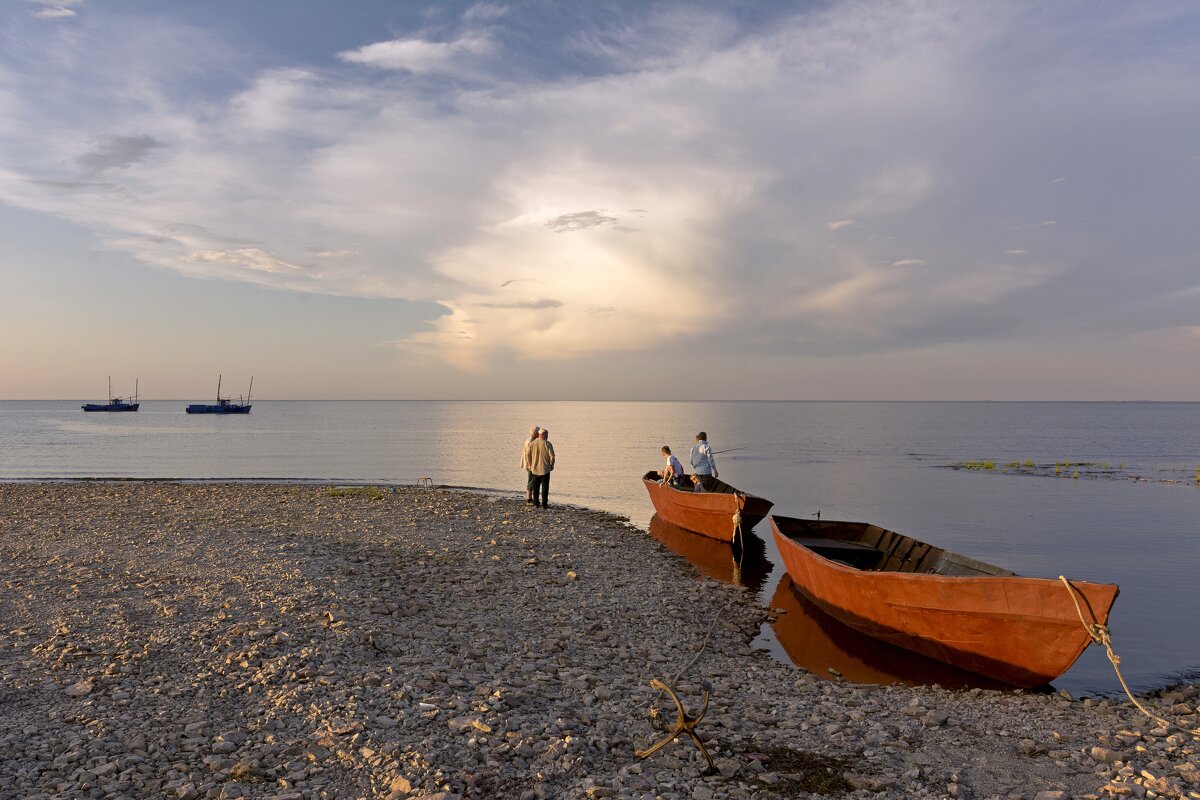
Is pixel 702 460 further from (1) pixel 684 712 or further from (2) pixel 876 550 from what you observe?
(1) pixel 684 712

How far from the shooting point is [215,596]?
11641 millimetres

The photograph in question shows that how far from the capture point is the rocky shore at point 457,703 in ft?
20.3

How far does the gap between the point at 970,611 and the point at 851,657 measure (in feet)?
7.18

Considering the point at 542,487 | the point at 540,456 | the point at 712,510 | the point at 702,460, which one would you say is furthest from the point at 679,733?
the point at 542,487

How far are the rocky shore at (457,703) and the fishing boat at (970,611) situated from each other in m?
0.68

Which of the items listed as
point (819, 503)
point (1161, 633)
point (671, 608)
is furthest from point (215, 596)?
point (819, 503)

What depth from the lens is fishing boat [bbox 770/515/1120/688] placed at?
9.21 metres

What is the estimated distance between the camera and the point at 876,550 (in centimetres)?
1598

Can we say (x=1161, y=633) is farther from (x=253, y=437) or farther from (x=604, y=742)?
(x=253, y=437)

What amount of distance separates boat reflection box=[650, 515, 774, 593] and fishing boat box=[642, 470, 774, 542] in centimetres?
28

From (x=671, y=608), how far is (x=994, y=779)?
6.84 m

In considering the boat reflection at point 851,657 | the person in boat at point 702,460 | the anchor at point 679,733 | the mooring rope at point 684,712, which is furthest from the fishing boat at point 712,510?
the anchor at point 679,733

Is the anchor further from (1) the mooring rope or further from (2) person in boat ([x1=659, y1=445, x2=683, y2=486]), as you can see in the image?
(2) person in boat ([x1=659, y1=445, x2=683, y2=486])

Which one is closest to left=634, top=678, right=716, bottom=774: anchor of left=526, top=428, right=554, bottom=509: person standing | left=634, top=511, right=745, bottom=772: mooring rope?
left=634, top=511, right=745, bottom=772: mooring rope
